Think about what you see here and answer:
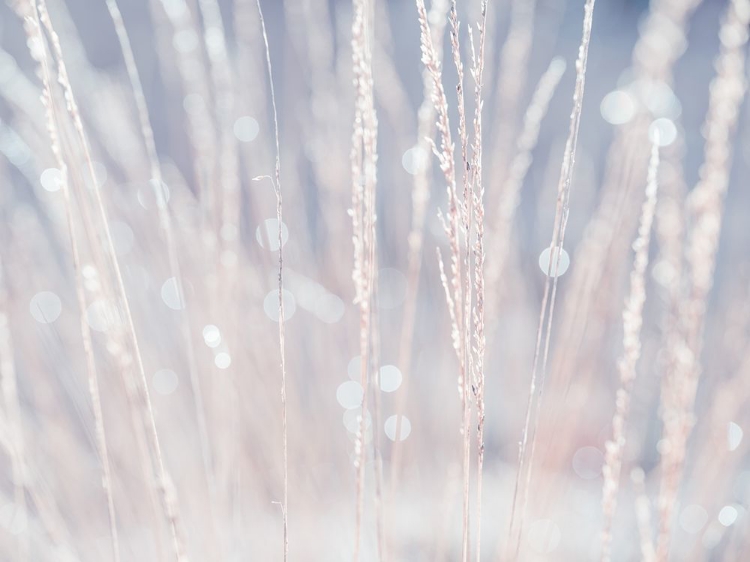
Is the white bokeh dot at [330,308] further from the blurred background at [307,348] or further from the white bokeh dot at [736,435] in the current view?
the white bokeh dot at [736,435]

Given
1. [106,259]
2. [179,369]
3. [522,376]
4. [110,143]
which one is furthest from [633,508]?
[110,143]

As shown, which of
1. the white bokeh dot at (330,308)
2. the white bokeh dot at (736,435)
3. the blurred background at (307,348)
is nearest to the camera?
the blurred background at (307,348)

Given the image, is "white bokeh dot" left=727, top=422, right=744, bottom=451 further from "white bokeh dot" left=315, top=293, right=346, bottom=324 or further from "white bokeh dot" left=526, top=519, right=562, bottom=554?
"white bokeh dot" left=315, top=293, right=346, bottom=324

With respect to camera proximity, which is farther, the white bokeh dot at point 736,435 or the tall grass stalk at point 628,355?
the white bokeh dot at point 736,435

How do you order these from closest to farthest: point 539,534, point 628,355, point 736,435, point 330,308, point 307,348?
1. point 628,355
2. point 539,534
3. point 736,435
4. point 330,308
5. point 307,348

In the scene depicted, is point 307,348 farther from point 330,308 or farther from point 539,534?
point 539,534

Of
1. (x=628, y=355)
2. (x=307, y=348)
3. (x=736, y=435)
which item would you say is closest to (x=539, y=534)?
(x=736, y=435)

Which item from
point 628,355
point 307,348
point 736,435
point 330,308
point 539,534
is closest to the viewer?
point 628,355

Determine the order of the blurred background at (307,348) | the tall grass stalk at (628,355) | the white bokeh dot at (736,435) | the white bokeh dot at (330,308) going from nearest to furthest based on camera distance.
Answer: the tall grass stalk at (628,355) < the blurred background at (307,348) < the white bokeh dot at (736,435) < the white bokeh dot at (330,308)

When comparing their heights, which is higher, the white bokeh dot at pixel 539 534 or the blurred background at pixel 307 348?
the blurred background at pixel 307 348

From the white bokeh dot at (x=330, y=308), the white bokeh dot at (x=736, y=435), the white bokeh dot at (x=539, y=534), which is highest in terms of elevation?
the white bokeh dot at (x=330, y=308)

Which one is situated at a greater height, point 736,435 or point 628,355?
point 736,435

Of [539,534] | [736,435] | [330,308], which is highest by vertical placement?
[330,308]

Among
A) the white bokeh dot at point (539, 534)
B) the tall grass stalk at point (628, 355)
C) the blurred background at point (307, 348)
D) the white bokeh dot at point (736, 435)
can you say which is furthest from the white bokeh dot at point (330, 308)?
the tall grass stalk at point (628, 355)
